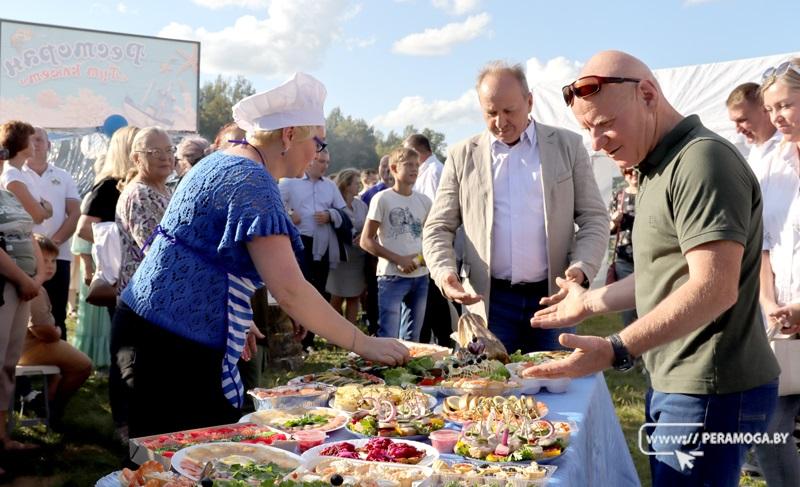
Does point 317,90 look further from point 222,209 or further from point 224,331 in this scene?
point 224,331

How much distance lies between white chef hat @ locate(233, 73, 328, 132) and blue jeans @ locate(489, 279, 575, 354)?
1308 millimetres

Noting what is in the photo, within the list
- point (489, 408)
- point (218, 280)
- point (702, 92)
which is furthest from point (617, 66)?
point (702, 92)

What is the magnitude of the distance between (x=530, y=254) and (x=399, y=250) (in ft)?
7.88

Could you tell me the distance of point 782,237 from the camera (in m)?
2.94

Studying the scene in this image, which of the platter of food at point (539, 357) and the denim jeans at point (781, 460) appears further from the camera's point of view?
the platter of food at point (539, 357)

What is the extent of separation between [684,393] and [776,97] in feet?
4.20

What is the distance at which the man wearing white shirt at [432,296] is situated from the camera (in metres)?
6.12

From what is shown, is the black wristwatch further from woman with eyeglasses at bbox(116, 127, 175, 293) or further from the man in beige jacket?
woman with eyeglasses at bbox(116, 127, 175, 293)

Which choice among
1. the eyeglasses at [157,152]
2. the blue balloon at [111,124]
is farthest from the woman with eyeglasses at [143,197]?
the blue balloon at [111,124]

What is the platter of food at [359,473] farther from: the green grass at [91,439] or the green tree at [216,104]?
the green tree at [216,104]

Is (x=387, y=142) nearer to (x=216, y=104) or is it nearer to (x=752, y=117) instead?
(x=216, y=104)

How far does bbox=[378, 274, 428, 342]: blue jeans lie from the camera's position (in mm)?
5480

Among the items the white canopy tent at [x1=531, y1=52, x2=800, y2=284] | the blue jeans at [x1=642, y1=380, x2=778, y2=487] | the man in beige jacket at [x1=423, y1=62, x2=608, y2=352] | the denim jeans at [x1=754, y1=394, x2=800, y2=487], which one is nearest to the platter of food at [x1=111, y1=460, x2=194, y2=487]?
the blue jeans at [x1=642, y1=380, x2=778, y2=487]

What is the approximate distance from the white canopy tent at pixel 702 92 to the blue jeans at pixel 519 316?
15.4ft
